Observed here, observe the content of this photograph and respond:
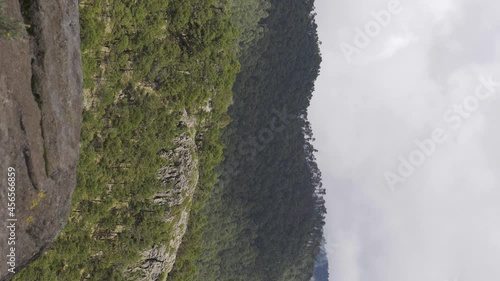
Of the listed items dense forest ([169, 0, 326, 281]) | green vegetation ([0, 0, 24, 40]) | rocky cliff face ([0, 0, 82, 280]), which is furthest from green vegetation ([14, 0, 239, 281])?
dense forest ([169, 0, 326, 281])

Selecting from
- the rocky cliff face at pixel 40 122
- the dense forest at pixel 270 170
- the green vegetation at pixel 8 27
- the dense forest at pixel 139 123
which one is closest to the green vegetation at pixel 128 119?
the dense forest at pixel 139 123

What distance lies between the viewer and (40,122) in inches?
1096

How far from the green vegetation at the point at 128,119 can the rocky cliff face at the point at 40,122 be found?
3.95 meters

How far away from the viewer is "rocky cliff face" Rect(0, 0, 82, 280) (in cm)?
2541

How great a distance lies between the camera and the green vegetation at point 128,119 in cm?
3569

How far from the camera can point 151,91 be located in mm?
39000

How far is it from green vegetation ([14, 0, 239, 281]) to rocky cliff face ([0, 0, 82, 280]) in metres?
3.95

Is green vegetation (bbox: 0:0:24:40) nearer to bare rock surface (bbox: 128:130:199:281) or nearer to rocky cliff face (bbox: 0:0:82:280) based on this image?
rocky cliff face (bbox: 0:0:82:280)

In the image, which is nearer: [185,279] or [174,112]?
[174,112]

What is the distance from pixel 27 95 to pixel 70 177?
5796mm

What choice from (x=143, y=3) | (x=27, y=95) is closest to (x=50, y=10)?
(x=27, y=95)

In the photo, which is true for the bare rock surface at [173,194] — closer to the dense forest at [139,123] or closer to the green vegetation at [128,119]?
the dense forest at [139,123]

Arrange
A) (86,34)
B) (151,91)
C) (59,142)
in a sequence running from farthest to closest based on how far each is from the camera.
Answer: (151,91) < (86,34) < (59,142)

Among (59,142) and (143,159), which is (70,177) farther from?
(143,159)
